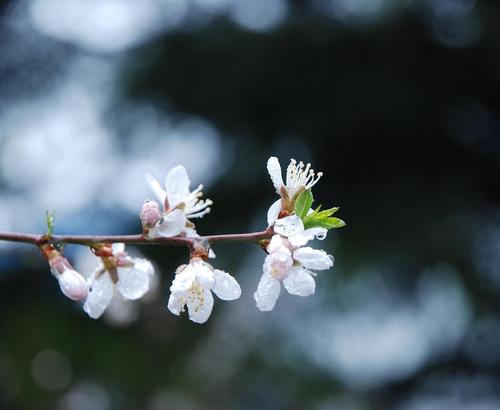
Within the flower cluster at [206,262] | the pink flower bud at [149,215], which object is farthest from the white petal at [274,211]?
the pink flower bud at [149,215]

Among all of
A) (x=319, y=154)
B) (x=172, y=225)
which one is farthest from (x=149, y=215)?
(x=319, y=154)

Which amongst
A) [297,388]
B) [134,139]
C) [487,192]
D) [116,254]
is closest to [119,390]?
[297,388]

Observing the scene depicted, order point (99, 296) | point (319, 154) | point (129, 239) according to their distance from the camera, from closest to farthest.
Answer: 1. point (129, 239)
2. point (99, 296)
3. point (319, 154)

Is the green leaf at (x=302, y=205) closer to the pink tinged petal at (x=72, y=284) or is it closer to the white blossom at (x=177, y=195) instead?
the white blossom at (x=177, y=195)

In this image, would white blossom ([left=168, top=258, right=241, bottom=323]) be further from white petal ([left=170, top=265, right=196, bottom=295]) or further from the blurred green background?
the blurred green background

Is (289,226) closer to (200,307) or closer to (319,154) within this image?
(200,307)

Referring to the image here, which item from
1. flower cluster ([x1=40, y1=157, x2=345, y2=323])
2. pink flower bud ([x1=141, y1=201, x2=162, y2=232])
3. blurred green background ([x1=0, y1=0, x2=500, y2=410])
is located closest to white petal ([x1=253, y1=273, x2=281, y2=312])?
flower cluster ([x1=40, y1=157, x2=345, y2=323])
